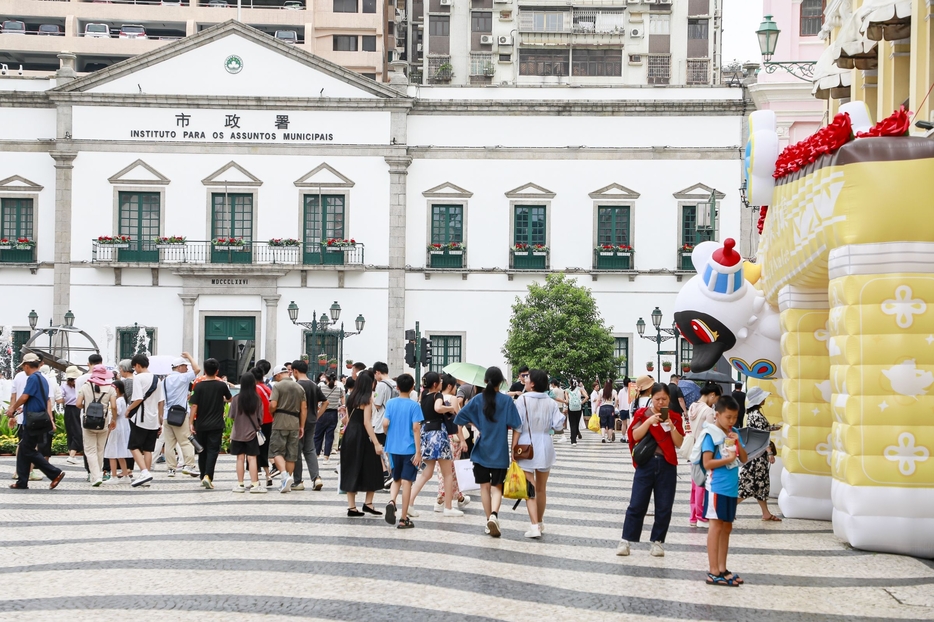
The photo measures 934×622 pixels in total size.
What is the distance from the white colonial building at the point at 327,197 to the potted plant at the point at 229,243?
8 centimetres

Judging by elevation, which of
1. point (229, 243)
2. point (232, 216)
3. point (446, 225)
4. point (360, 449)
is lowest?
point (360, 449)

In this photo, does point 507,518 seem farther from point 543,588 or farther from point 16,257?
point 16,257

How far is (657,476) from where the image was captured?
35.8 feet

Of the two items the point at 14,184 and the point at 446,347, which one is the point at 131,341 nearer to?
the point at 14,184

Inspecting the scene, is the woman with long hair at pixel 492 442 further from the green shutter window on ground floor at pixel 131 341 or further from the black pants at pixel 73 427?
the green shutter window on ground floor at pixel 131 341

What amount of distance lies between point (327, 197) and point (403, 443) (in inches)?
1045

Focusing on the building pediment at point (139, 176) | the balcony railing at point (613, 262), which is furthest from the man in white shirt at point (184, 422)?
the balcony railing at point (613, 262)

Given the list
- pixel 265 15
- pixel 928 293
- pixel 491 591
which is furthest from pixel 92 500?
pixel 265 15

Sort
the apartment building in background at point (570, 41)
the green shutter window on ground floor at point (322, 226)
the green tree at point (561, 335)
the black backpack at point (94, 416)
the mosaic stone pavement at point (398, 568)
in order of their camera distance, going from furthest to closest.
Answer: the apartment building in background at point (570, 41)
the green shutter window on ground floor at point (322, 226)
the green tree at point (561, 335)
the black backpack at point (94, 416)
the mosaic stone pavement at point (398, 568)

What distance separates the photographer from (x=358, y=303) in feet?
127

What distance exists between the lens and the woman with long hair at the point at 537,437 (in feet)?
39.4

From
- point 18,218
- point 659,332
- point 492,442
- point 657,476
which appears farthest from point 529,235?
point 657,476

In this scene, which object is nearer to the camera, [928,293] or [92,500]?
[928,293]

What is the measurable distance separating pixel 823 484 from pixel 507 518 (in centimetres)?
348
